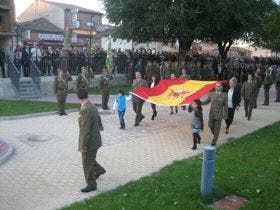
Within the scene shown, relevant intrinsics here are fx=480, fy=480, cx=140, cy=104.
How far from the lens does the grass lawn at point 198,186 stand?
8.10 meters

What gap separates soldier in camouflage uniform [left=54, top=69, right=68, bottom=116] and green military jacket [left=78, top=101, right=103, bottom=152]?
9.51 meters

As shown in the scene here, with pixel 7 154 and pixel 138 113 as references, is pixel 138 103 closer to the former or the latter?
pixel 138 113

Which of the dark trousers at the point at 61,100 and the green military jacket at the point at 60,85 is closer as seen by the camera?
the dark trousers at the point at 61,100

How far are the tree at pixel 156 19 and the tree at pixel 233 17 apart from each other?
0.76m

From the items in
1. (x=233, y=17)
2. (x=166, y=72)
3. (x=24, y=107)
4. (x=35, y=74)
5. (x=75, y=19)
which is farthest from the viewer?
(x=75, y=19)

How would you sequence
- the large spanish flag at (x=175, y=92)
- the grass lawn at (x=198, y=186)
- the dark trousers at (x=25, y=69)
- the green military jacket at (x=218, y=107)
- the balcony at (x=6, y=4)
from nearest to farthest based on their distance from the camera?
the grass lawn at (x=198, y=186) < the green military jacket at (x=218, y=107) < the large spanish flag at (x=175, y=92) < the dark trousers at (x=25, y=69) < the balcony at (x=6, y=4)

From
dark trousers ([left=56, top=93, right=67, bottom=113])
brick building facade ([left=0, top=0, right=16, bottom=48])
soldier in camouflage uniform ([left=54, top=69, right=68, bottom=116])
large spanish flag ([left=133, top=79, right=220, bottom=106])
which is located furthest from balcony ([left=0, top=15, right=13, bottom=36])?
large spanish flag ([left=133, top=79, right=220, bottom=106])

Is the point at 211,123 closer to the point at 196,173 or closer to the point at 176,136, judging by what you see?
the point at 176,136

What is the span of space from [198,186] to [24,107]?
12.5 metres

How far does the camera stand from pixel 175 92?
16.0 meters

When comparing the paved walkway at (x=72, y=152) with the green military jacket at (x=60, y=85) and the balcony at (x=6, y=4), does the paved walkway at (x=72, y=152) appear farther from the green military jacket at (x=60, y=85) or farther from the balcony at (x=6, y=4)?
the balcony at (x=6, y=4)

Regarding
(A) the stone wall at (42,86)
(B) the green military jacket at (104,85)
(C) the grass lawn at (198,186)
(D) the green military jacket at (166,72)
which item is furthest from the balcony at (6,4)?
(C) the grass lawn at (198,186)

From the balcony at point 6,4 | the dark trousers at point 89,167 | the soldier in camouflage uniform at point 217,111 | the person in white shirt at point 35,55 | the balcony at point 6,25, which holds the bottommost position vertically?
the dark trousers at point 89,167

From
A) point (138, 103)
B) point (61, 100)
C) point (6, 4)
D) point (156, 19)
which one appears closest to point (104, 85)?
point (61, 100)
